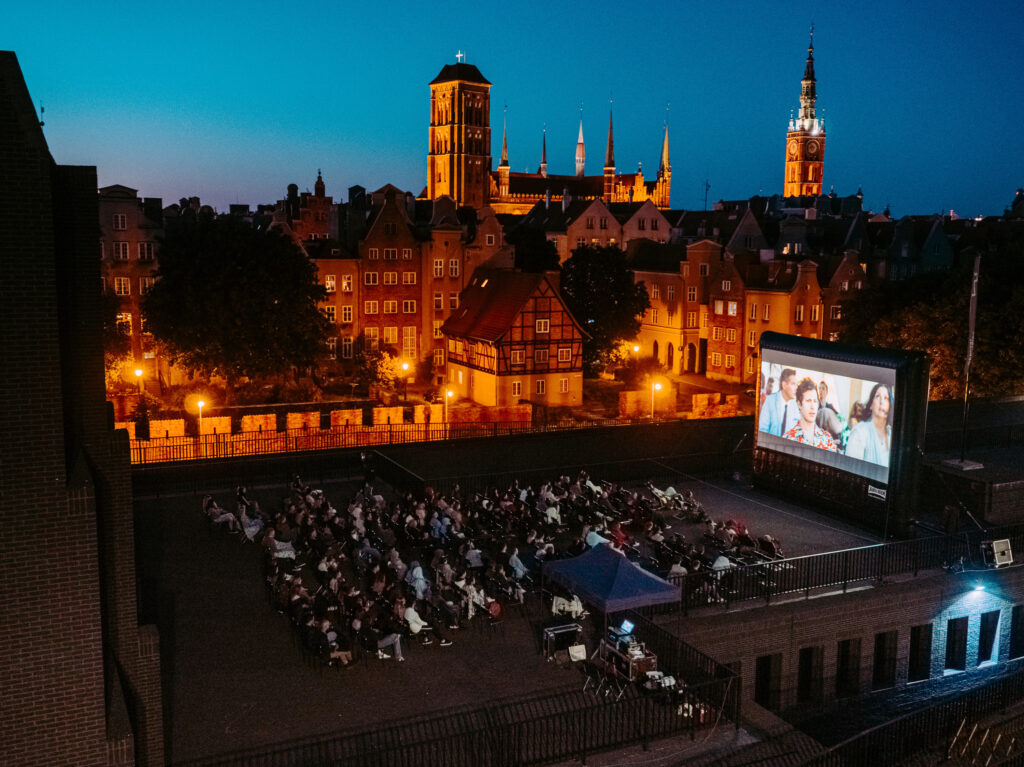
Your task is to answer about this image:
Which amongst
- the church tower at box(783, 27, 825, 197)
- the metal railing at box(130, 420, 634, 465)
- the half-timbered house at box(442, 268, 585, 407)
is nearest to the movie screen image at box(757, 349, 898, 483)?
the metal railing at box(130, 420, 634, 465)

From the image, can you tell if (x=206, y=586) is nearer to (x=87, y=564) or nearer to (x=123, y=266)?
(x=87, y=564)

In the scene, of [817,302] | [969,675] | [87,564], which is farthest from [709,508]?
[817,302]

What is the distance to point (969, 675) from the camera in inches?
968

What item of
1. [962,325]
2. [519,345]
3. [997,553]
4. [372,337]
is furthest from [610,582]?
[372,337]

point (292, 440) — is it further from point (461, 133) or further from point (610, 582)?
point (461, 133)

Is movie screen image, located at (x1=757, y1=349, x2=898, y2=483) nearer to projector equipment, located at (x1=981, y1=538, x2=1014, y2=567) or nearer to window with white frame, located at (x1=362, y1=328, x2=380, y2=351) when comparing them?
projector equipment, located at (x1=981, y1=538, x2=1014, y2=567)

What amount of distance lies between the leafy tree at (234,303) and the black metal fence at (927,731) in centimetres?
3255

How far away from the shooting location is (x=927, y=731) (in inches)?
682

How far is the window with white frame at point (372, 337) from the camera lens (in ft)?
191

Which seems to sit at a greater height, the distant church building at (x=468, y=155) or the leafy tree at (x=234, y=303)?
the distant church building at (x=468, y=155)

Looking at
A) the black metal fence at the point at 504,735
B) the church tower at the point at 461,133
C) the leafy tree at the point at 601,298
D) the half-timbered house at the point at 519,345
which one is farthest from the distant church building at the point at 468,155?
the black metal fence at the point at 504,735

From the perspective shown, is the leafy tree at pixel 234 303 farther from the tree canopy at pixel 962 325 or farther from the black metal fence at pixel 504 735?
the black metal fence at pixel 504 735

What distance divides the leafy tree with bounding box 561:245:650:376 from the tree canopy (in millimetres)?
18463

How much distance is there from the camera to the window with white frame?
5812cm
